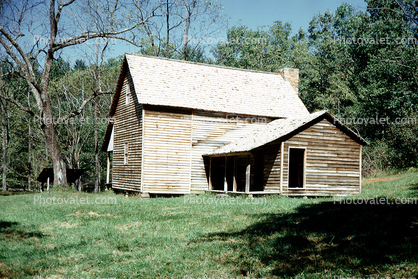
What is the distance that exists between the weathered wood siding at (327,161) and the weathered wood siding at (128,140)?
898 centimetres

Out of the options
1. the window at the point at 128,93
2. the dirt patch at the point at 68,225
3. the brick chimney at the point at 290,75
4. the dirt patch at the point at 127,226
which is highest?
the brick chimney at the point at 290,75

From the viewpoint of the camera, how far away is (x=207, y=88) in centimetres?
2558

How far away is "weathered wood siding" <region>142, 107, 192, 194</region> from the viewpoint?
22.2 meters

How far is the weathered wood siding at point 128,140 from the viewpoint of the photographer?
23.0m

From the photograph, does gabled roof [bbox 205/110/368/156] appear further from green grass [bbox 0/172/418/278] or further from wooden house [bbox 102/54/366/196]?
green grass [bbox 0/172/418/278]

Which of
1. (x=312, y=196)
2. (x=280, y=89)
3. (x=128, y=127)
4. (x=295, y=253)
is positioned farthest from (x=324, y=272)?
(x=280, y=89)

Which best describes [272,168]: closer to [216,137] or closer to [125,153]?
[216,137]

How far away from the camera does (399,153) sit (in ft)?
101

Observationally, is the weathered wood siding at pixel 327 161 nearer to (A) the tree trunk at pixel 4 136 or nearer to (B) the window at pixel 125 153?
(B) the window at pixel 125 153

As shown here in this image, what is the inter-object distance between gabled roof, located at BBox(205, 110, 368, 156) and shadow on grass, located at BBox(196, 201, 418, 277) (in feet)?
25.6

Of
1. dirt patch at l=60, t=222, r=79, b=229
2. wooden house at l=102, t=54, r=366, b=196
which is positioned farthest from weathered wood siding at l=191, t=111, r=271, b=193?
dirt patch at l=60, t=222, r=79, b=229

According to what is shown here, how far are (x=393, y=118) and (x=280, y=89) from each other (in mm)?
14875

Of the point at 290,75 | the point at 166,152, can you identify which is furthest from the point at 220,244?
the point at 290,75

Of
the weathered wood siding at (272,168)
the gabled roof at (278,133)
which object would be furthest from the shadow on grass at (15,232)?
the weathered wood siding at (272,168)
